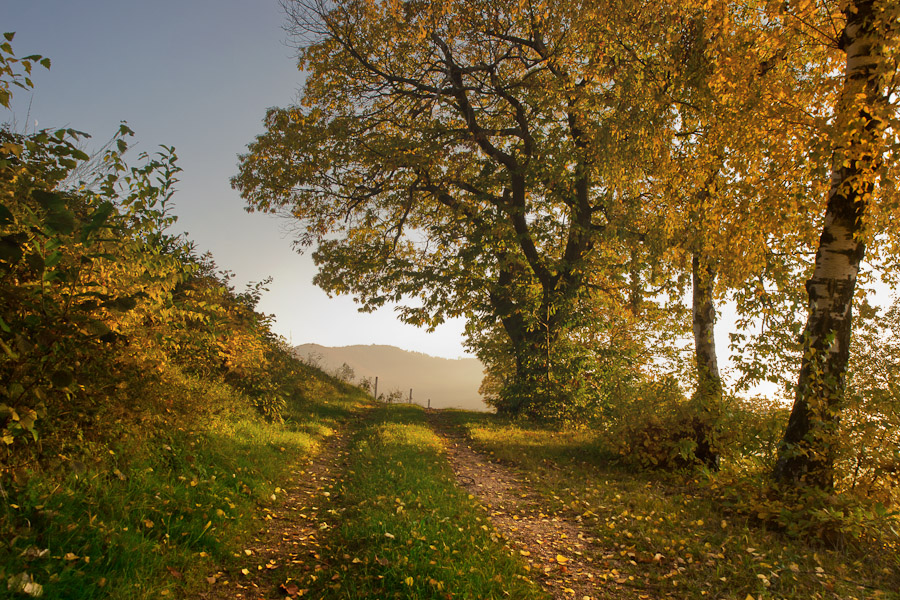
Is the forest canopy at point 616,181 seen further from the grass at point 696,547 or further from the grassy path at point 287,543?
the grassy path at point 287,543

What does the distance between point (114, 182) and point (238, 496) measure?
410cm

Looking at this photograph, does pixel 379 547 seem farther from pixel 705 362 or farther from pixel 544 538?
pixel 705 362

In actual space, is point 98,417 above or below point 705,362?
below

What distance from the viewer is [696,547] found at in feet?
18.4

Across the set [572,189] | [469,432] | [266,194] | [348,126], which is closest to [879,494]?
[469,432]

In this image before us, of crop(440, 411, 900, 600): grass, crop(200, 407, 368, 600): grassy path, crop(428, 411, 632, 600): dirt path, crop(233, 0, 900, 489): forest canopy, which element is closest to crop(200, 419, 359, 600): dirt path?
crop(200, 407, 368, 600): grassy path

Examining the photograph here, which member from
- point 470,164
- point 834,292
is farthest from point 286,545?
point 470,164

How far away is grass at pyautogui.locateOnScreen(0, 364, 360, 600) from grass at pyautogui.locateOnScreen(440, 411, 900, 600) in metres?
4.52

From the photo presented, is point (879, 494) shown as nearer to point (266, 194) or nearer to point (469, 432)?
point (469, 432)

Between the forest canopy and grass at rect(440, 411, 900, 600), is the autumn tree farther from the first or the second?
grass at rect(440, 411, 900, 600)

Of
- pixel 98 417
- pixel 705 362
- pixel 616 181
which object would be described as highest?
pixel 616 181

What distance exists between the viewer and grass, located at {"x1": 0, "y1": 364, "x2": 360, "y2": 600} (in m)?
3.42

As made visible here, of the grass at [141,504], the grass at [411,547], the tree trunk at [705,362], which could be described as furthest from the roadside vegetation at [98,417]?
the tree trunk at [705,362]

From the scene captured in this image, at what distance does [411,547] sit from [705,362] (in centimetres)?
875
